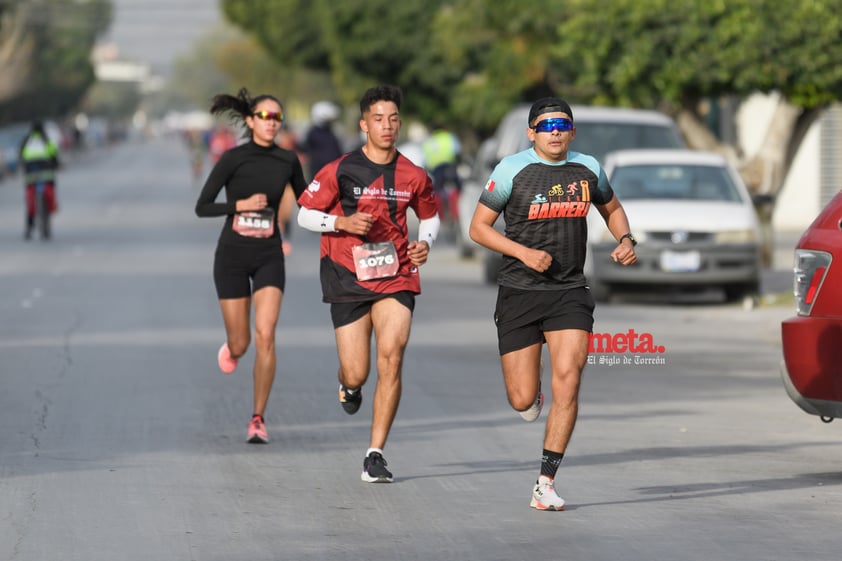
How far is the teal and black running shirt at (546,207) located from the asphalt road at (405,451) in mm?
1077

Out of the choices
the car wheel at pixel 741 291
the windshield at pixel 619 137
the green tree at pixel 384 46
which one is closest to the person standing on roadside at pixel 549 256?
the car wheel at pixel 741 291

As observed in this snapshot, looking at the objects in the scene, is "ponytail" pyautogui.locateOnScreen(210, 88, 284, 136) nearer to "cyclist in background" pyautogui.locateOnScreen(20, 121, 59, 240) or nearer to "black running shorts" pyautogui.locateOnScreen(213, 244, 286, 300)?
"black running shorts" pyautogui.locateOnScreen(213, 244, 286, 300)

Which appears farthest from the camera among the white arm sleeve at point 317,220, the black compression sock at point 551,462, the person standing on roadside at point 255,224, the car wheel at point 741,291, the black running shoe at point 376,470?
the car wheel at point 741,291

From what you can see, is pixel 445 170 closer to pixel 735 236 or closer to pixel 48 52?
pixel 735 236

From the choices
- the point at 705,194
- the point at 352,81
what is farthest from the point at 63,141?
the point at 705,194

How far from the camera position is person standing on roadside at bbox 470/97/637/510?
8.55 m

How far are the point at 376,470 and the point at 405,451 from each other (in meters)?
1.23

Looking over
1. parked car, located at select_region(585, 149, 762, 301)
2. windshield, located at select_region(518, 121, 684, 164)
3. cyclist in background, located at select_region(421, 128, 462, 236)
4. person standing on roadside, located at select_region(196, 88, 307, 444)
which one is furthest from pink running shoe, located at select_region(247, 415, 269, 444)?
cyclist in background, located at select_region(421, 128, 462, 236)

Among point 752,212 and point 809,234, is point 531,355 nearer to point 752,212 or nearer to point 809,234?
point 809,234

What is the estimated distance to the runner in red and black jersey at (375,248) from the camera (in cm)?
930

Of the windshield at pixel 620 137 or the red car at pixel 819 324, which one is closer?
the red car at pixel 819 324

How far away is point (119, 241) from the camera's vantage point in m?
31.7

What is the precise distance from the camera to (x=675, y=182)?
21.0 meters

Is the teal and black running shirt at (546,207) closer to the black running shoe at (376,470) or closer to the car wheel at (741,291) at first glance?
the black running shoe at (376,470)
